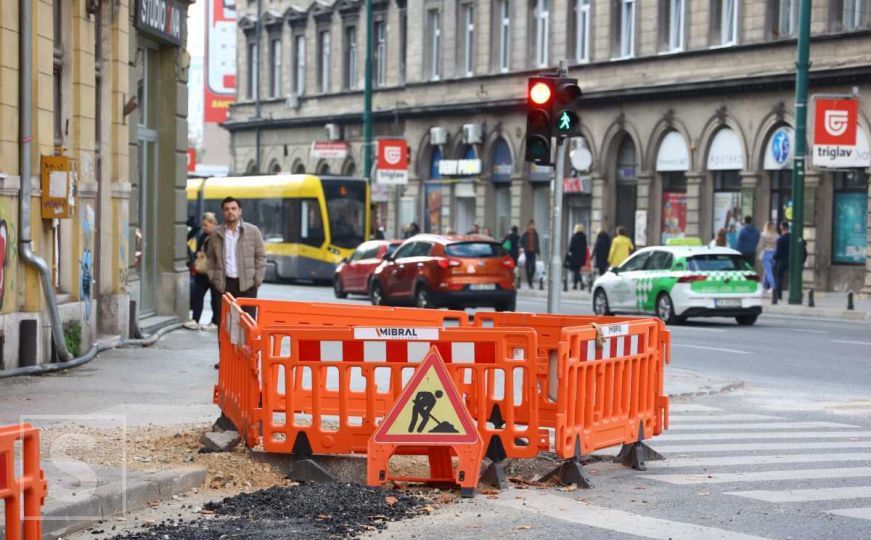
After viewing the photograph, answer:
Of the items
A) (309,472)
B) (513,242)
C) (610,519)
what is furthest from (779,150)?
(610,519)

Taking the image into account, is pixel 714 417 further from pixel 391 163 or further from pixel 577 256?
pixel 391 163

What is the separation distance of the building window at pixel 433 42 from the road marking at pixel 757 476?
46.0 meters

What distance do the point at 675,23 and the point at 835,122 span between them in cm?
1123

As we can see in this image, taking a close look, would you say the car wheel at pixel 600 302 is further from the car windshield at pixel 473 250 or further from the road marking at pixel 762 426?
the road marking at pixel 762 426

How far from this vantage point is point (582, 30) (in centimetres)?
4891

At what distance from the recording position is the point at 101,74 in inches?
773

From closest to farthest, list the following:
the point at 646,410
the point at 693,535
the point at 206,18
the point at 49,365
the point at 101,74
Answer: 1. the point at 693,535
2. the point at 646,410
3. the point at 49,365
4. the point at 101,74
5. the point at 206,18

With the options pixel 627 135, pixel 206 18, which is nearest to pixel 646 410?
pixel 627 135

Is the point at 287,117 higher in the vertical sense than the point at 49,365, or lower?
higher

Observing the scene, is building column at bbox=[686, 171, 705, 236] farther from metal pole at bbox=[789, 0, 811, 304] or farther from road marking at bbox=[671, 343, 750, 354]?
road marking at bbox=[671, 343, 750, 354]

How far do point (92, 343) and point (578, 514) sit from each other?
34.3ft

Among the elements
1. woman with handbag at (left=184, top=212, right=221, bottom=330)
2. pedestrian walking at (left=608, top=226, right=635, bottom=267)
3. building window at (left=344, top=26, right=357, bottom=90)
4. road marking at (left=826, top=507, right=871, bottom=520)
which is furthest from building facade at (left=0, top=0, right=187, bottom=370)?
building window at (left=344, top=26, right=357, bottom=90)

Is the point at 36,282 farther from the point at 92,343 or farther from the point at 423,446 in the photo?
the point at 423,446

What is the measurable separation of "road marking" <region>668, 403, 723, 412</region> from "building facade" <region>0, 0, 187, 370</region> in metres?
6.01
